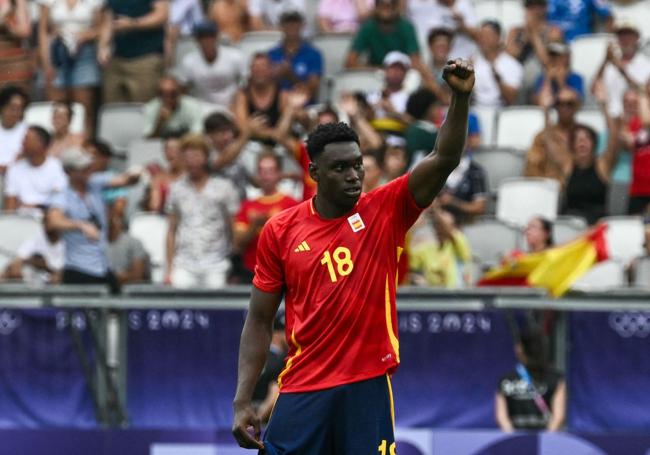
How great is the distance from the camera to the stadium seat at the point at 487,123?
14.6m

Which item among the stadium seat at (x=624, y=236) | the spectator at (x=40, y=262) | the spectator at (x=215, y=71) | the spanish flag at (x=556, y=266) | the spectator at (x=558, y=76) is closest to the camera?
the spanish flag at (x=556, y=266)

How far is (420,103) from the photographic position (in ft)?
44.3

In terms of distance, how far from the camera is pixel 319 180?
663cm

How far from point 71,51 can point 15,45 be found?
0.68 m

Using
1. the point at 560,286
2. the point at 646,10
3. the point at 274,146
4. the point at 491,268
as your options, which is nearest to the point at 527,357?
the point at 560,286

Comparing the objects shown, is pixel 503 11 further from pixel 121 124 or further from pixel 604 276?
pixel 604 276

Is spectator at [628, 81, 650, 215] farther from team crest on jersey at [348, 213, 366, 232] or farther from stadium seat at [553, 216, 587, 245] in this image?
team crest on jersey at [348, 213, 366, 232]

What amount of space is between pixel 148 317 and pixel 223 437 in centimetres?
145

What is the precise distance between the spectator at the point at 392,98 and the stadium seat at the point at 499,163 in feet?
2.79

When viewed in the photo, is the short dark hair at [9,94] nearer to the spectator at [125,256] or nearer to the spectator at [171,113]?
the spectator at [171,113]

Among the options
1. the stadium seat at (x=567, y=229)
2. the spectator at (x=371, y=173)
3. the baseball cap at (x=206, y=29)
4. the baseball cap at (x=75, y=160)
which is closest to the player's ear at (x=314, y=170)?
the spectator at (x=371, y=173)

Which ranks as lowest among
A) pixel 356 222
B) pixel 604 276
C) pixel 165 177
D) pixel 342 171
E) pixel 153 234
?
pixel 604 276

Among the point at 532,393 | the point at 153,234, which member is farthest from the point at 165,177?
the point at 532,393

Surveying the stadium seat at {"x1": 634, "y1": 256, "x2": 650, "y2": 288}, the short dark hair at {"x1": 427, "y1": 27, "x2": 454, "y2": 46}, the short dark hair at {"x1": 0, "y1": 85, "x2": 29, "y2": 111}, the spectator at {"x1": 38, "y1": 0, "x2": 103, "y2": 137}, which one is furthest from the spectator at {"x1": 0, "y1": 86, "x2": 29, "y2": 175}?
the stadium seat at {"x1": 634, "y1": 256, "x2": 650, "y2": 288}
